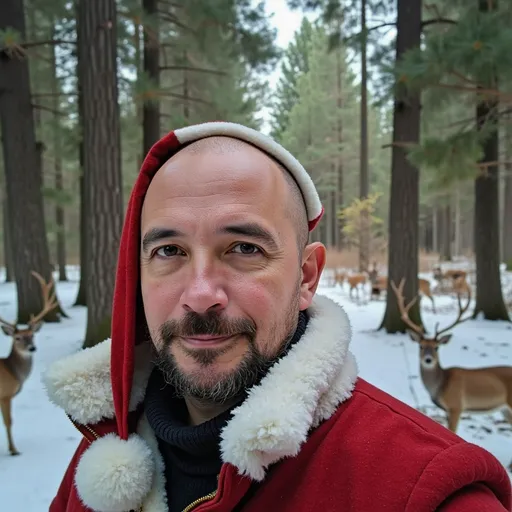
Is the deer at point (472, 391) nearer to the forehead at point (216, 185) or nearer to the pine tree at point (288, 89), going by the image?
the forehead at point (216, 185)

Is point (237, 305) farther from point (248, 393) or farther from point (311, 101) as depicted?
point (311, 101)

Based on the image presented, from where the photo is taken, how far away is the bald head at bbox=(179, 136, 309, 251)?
115 cm

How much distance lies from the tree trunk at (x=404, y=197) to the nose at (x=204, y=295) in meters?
6.64

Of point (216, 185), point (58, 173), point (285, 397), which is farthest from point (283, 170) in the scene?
point (58, 173)

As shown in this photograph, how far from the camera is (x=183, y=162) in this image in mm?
1151

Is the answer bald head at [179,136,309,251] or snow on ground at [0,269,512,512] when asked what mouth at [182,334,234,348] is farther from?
snow on ground at [0,269,512,512]

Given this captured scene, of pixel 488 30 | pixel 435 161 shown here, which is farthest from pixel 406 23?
pixel 488 30

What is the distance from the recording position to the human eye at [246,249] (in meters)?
1.07

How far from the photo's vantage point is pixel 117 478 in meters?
1.10

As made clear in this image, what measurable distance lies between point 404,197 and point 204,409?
6.74 meters

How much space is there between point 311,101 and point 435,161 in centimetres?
2054

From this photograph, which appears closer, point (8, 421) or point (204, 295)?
point (204, 295)

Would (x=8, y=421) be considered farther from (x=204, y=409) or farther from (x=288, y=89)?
(x=288, y=89)

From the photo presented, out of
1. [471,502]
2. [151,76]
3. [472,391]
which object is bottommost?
[472,391]
